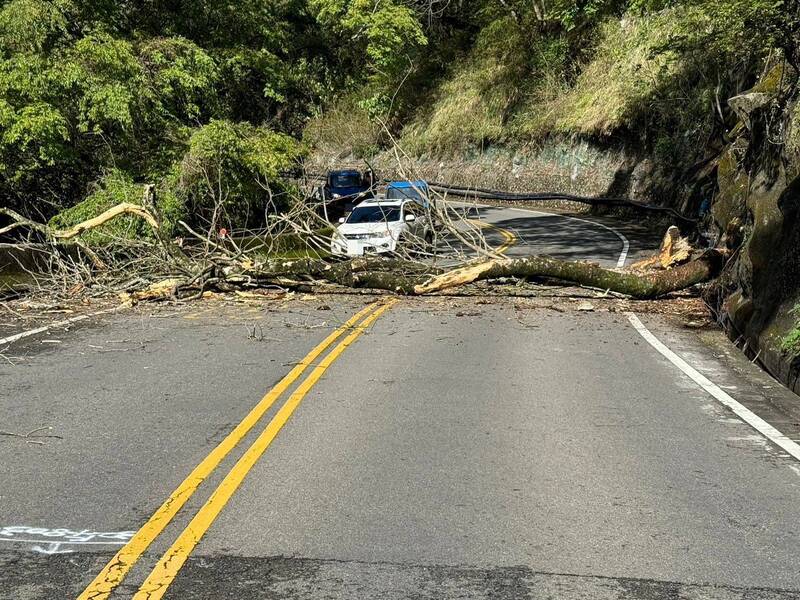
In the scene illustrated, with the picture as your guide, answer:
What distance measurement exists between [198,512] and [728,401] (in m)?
5.34

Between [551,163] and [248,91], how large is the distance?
21.0 metres

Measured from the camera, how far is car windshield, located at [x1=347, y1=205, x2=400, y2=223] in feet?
71.9

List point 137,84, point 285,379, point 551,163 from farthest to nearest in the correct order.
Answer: point 551,163 → point 137,84 → point 285,379

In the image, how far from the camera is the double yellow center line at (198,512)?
4.49 m

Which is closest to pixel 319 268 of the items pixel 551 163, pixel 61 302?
pixel 61 302

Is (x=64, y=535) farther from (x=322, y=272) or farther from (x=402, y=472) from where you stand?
(x=322, y=272)

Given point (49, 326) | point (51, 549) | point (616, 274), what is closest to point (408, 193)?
point (616, 274)

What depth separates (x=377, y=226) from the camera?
68.6 ft

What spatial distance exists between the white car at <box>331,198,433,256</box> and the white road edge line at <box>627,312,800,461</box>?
7454 mm

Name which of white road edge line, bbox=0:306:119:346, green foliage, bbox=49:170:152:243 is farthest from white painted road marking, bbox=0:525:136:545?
green foliage, bbox=49:170:152:243

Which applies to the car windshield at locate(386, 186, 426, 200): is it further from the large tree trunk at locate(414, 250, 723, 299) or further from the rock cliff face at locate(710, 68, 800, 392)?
the rock cliff face at locate(710, 68, 800, 392)

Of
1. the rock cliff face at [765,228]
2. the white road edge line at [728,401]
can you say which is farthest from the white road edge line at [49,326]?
the rock cliff face at [765,228]

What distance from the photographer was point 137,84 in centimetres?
2012

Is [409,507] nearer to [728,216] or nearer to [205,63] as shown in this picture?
[728,216]
